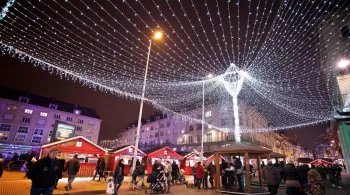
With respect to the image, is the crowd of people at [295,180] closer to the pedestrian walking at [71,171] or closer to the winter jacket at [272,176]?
the winter jacket at [272,176]

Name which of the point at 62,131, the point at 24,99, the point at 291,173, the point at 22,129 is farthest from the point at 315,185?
the point at 24,99

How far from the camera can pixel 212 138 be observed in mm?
39062

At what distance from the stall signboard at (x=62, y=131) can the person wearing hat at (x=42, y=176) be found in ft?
56.9

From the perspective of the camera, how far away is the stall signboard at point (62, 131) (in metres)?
19.2

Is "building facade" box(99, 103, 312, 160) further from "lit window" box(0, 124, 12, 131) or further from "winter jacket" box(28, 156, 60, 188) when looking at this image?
"winter jacket" box(28, 156, 60, 188)

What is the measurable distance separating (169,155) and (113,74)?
16755 mm

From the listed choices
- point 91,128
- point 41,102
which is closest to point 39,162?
point 41,102

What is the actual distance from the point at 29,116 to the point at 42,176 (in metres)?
45.9

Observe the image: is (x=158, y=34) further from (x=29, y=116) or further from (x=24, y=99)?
(x=24, y=99)

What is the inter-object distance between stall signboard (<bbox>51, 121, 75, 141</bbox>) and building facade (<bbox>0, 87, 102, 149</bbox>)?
84.6 ft

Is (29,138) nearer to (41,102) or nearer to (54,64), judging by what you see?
(41,102)

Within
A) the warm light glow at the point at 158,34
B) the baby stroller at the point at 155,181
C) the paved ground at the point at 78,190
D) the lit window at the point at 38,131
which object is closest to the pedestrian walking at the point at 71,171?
the paved ground at the point at 78,190

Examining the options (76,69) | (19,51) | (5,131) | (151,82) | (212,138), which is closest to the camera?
(19,51)

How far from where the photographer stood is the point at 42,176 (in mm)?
4059
